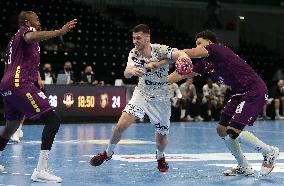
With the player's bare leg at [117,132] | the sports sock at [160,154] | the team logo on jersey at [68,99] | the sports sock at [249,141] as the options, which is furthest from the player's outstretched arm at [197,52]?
the team logo on jersey at [68,99]

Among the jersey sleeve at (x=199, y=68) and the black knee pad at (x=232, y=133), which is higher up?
the jersey sleeve at (x=199, y=68)

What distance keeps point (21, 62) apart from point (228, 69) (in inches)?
110

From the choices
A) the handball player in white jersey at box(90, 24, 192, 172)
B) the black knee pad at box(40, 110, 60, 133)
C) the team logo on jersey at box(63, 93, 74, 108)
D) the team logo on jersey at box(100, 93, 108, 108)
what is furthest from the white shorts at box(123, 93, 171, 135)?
the team logo on jersey at box(100, 93, 108, 108)

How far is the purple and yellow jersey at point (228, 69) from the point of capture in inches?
360

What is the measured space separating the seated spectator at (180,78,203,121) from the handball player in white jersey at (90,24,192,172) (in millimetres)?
15254

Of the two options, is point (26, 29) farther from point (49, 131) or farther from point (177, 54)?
point (177, 54)

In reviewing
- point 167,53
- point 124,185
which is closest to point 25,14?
point 167,53

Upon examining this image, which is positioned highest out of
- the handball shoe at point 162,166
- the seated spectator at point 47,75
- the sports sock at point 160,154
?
the sports sock at point 160,154

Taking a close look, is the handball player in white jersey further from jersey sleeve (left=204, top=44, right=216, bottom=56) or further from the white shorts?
jersey sleeve (left=204, top=44, right=216, bottom=56)

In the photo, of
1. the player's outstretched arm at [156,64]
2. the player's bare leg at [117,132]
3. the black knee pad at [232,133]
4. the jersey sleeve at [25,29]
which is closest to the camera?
the jersey sleeve at [25,29]

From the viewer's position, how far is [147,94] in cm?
978

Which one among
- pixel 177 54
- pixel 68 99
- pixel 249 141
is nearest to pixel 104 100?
pixel 68 99

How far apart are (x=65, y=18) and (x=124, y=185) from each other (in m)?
22.9

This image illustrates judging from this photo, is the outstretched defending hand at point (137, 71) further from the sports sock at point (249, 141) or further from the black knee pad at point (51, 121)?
the sports sock at point (249, 141)
